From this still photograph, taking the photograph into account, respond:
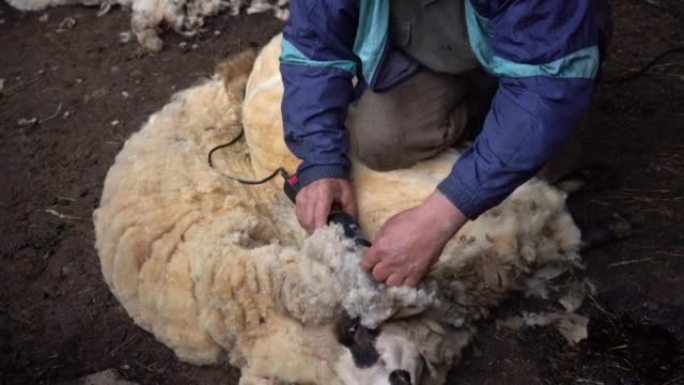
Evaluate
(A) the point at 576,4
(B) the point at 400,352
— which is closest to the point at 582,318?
(B) the point at 400,352

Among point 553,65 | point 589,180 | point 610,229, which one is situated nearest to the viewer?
point 553,65

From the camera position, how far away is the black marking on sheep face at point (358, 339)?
2451 mm

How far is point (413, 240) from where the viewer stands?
2.44m

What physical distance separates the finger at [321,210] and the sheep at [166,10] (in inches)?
101

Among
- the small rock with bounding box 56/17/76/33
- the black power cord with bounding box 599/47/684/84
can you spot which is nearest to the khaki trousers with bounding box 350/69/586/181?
the black power cord with bounding box 599/47/684/84

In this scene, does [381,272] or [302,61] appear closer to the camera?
[381,272]

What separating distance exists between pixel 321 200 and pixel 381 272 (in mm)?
423

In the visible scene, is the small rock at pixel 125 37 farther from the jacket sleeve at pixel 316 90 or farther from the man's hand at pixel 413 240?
the man's hand at pixel 413 240

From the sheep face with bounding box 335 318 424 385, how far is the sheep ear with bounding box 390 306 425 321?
37 millimetres

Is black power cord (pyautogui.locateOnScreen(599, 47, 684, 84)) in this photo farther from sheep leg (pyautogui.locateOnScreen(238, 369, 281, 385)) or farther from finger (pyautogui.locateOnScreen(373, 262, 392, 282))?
sheep leg (pyautogui.locateOnScreen(238, 369, 281, 385))


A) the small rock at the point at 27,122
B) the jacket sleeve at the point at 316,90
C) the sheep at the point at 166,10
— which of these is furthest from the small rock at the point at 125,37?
the jacket sleeve at the point at 316,90

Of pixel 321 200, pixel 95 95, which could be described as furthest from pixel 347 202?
pixel 95 95

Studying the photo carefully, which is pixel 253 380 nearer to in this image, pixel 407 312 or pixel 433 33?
pixel 407 312

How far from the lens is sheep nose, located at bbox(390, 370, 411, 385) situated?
237cm
